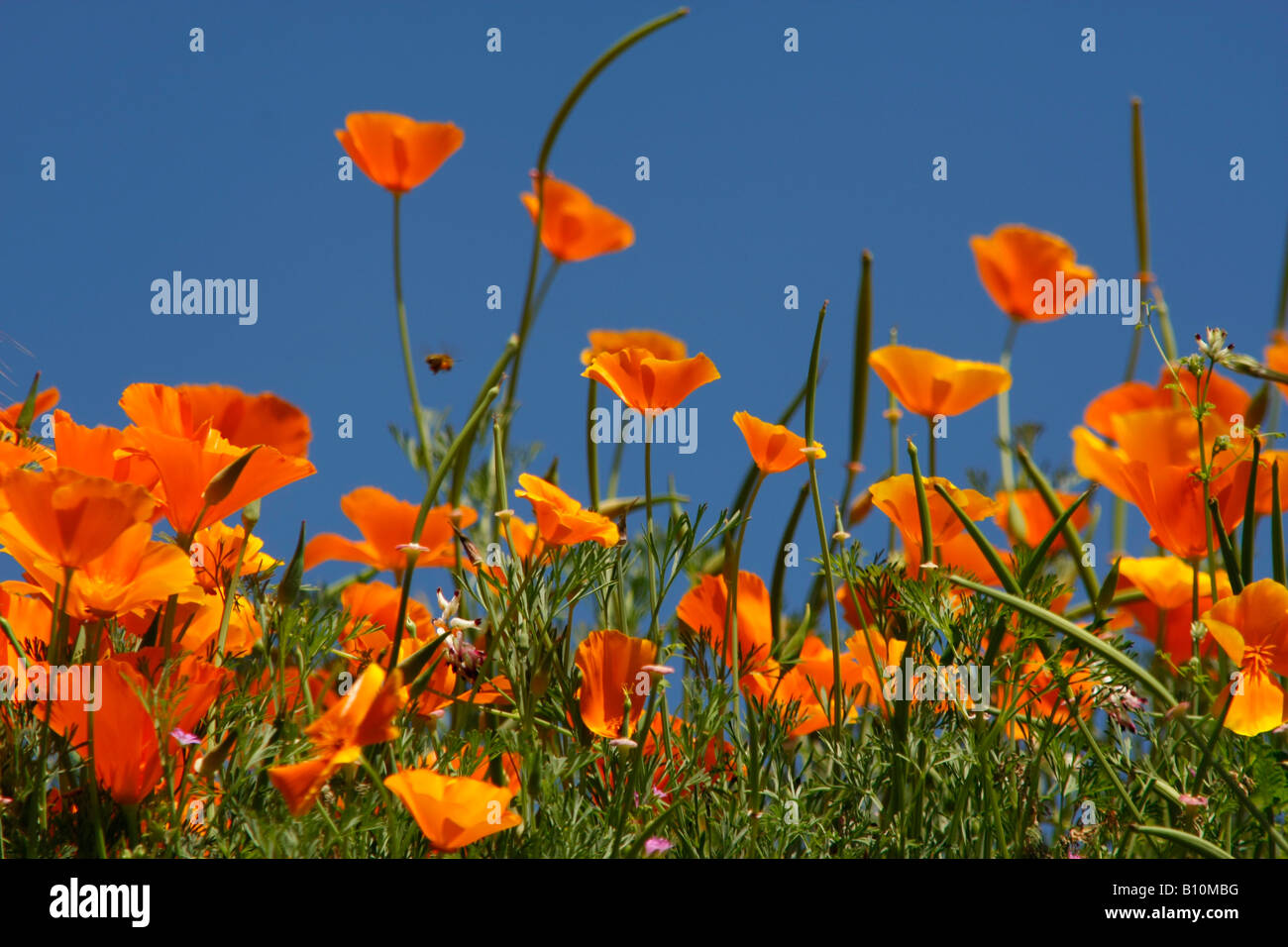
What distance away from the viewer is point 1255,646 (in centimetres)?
85

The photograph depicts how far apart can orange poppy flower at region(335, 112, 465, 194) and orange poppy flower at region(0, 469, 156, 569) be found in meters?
0.84

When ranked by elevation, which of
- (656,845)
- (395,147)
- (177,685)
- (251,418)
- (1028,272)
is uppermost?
(395,147)

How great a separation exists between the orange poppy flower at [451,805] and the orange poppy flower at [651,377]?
1.22ft

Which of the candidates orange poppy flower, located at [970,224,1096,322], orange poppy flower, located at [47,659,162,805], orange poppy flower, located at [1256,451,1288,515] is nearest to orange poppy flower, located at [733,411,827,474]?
orange poppy flower, located at [1256,451,1288,515]

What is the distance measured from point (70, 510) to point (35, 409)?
1.49 ft

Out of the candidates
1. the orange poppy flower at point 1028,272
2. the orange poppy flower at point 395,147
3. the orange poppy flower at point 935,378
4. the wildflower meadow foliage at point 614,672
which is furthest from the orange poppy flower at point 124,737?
the orange poppy flower at point 1028,272

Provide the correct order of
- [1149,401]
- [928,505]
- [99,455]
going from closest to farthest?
[99,455] → [928,505] → [1149,401]

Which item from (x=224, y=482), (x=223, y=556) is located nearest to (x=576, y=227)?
(x=223, y=556)

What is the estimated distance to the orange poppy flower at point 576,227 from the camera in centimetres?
162

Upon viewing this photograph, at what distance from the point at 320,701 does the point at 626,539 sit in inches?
11.7

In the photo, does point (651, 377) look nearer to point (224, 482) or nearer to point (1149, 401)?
point (224, 482)

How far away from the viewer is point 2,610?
3.23ft

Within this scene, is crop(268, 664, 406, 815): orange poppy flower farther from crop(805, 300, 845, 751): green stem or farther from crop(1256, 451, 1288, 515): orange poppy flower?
crop(1256, 451, 1288, 515): orange poppy flower
